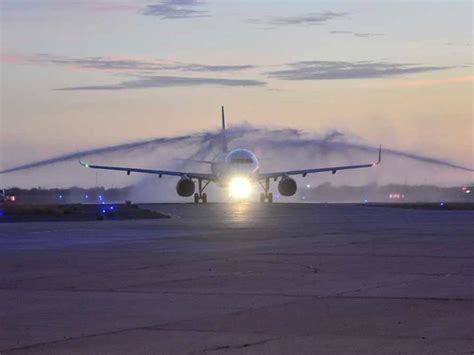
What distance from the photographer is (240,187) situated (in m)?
87.1

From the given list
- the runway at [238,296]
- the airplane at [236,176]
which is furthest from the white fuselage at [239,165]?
the runway at [238,296]

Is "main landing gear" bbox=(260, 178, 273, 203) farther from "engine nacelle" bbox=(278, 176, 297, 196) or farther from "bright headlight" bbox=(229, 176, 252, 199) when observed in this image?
"engine nacelle" bbox=(278, 176, 297, 196)

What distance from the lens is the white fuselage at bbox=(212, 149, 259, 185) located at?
271 ft

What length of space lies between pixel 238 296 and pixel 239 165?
221 ft

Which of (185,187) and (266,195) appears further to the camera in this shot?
(266,195)

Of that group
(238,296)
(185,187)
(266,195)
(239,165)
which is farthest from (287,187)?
(238,296)

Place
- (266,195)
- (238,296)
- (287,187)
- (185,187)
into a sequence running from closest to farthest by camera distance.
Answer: (238,296) → (185,187) → (287,187) → (266,195)

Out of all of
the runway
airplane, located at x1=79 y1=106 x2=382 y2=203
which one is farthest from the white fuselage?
the runway

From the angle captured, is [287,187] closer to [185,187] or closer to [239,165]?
[239,165]

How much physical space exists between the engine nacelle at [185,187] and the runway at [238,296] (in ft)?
175

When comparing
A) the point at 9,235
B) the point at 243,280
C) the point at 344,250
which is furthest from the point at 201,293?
the point at 9,235

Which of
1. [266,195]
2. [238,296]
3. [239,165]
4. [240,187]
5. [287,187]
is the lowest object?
[238,296]

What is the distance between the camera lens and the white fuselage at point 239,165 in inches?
3258

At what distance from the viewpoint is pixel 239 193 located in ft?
295
